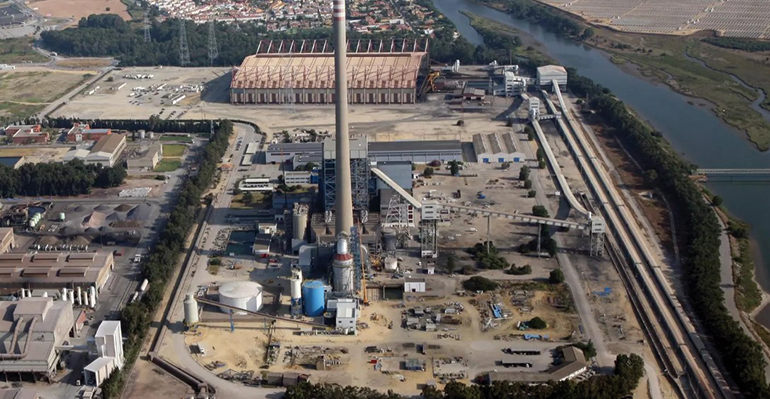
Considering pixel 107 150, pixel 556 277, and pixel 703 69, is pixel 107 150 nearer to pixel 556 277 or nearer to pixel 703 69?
pixel 556 277

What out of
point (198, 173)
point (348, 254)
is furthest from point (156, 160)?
point (348, 254)

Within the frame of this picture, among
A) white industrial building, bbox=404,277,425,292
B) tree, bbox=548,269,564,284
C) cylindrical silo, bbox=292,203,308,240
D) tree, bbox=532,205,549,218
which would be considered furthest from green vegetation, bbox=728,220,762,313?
cylindrical silo, bbox=292,203,308,240

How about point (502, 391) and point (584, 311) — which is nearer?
point (502, 391)

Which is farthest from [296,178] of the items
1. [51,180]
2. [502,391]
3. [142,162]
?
[502,391]

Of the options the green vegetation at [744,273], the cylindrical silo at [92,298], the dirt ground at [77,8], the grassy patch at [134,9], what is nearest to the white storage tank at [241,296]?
the cylindrical silo at [92,298]

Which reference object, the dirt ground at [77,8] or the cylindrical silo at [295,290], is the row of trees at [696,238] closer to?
the cylindrical silo at [295,290]
